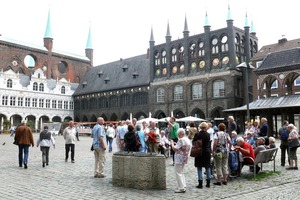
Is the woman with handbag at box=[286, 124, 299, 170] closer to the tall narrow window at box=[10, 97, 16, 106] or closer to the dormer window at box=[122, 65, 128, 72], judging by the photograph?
the dormer window at box=[122, 65, 128, 72]

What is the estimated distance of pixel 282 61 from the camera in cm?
3516

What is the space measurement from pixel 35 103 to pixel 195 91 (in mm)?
32135

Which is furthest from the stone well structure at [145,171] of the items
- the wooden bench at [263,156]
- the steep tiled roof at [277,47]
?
the steep tiled roof at [277,47]

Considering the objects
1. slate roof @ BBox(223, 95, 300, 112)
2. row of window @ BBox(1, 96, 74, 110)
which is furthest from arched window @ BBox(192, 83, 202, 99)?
row of window @ BBox(1, 96, 74, 110)

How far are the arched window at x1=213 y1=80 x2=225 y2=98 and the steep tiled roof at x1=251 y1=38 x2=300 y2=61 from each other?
18.1 feet

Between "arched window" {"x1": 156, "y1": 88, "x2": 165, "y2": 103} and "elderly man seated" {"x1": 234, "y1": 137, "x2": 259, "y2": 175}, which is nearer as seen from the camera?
"elderly man seated" {"x1": 234, "y1": 137, "x2": 259, "y2": 175}

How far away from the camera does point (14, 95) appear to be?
196ft

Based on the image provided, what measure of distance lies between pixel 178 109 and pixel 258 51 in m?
14.0

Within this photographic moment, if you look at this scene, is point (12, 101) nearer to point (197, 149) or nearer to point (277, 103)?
point (277, 103)

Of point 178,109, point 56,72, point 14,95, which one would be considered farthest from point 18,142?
point 56,72

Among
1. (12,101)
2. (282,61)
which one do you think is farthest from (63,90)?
(282,61)

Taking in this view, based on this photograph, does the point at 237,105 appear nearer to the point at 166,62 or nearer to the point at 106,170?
the point at 166,62

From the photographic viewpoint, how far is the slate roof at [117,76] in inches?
2234

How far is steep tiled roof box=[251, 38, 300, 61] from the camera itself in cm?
4441
